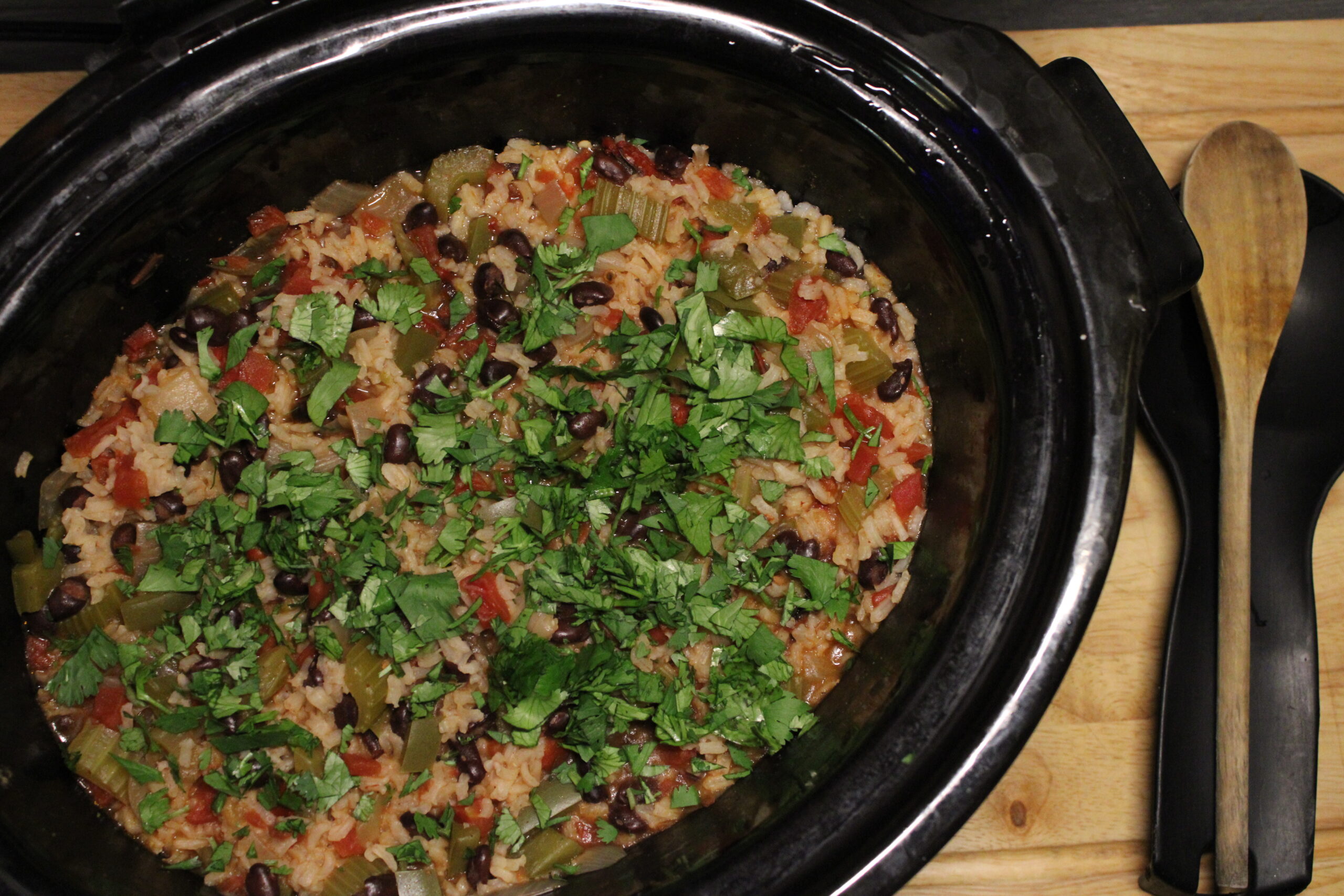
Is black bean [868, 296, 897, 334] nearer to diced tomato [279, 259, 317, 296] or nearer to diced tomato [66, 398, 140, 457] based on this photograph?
diced tomato [279, 259, 317, 296]

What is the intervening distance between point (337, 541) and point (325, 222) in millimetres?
962

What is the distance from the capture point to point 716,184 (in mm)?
2961

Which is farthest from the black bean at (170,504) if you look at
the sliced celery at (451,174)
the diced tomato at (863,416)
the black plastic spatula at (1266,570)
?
the black plastic spatula at (1266,570)

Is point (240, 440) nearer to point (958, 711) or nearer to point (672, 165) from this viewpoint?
point (672, 165)

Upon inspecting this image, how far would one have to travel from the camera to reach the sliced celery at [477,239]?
2.87m

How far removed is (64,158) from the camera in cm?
229

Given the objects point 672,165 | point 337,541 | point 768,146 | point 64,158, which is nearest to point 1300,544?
point 768,146

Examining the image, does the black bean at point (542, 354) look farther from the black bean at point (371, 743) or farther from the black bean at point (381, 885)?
the black bean at point (381, 885)

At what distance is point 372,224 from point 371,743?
1530 millimetres

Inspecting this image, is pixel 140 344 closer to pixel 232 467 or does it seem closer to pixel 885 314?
pixel 232 467

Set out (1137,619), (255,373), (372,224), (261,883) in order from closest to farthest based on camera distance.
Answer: (261,883) → (255,373) → (372,224) → (1137,619)

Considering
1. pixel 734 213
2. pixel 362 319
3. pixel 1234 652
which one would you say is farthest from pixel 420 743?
pixel 1234 652

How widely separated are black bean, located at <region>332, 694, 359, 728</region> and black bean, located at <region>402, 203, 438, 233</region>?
1.38m

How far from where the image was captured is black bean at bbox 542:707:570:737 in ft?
8.84
